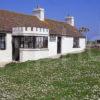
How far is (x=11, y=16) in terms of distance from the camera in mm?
44094

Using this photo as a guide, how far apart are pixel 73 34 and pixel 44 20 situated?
22.4 feet

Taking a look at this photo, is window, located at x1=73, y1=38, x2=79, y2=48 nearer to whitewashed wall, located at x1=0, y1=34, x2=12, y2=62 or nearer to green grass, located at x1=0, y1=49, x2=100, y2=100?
whitewashed wall, located at x1=0, y1=34, x2=12, y2=62

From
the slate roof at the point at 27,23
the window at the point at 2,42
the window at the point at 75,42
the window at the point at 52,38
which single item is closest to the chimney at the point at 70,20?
the slate roof at the point at 27,23

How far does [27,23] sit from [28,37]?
497 cm

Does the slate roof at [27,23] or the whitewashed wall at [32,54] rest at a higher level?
the slate roof at [27,23]

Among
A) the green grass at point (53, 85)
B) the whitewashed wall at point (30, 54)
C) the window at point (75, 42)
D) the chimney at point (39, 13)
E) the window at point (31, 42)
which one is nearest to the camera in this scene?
the green grass at point (53, 85)

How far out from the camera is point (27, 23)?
44.9 meters

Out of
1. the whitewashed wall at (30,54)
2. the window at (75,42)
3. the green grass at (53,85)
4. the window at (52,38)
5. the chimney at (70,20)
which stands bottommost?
the green grass at (53,85)

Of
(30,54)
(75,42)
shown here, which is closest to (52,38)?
(30,54)

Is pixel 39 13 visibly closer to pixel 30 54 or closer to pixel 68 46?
pixel 68 46

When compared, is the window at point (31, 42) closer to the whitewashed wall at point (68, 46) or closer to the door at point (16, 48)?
the door at point (16, 48)

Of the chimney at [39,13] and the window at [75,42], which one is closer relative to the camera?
the chimney at [39,13]

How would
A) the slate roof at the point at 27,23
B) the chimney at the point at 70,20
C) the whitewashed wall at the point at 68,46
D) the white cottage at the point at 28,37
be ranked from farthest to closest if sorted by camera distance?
1. the chimney at the point at 70,20
2. the whitewashed wall at the point at 68,46
3. the slate roof at the point at 27,23
4. the white cottage at the point at 28,37

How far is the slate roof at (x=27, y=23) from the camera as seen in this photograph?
132ft
